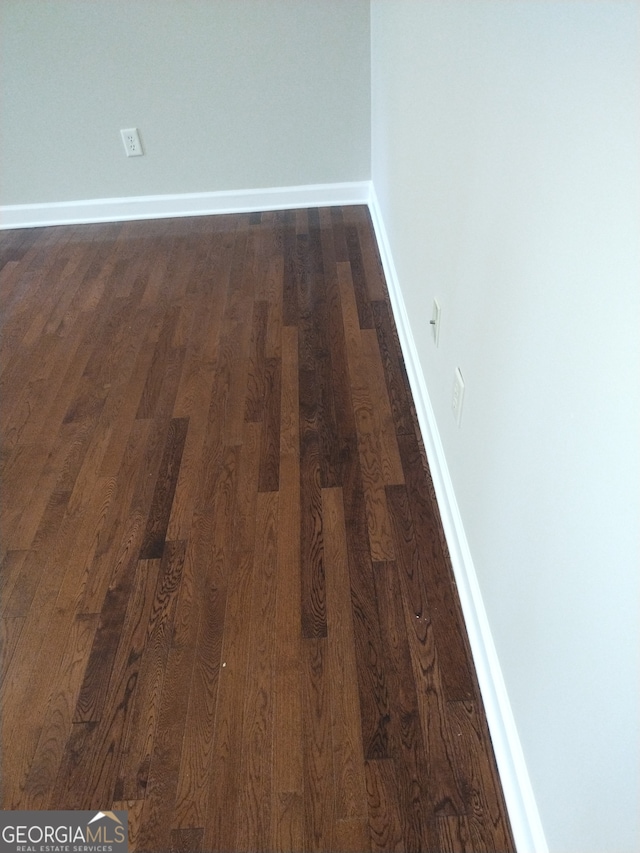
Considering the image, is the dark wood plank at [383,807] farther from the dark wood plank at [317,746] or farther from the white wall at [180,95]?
the white wall at [180,95]

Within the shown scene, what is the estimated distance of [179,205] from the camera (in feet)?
10.1

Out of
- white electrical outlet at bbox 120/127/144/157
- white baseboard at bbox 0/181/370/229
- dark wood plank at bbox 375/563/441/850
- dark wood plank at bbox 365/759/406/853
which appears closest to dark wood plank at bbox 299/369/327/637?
dark wood plank at bbox 375/563/441/850

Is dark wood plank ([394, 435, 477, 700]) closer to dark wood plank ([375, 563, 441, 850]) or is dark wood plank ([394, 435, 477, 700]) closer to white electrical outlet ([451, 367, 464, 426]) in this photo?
dark wood plank ([375, 563, 441, 850])

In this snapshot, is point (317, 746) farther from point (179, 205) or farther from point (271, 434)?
point (179, 205)

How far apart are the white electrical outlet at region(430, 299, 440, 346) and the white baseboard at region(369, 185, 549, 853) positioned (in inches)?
8.6

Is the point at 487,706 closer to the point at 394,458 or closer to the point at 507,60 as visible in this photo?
the point at 394,458

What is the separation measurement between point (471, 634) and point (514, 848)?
1.22ft

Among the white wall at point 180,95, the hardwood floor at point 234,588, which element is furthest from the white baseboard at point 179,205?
the hardwood floor at point 234,588

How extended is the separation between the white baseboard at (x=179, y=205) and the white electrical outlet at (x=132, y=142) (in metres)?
0.22

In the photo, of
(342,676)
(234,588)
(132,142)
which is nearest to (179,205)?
(132,142)

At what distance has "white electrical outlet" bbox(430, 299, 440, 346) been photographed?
1.46m

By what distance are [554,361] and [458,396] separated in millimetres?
537

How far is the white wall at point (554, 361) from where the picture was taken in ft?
1.88

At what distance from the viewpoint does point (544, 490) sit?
80cm
